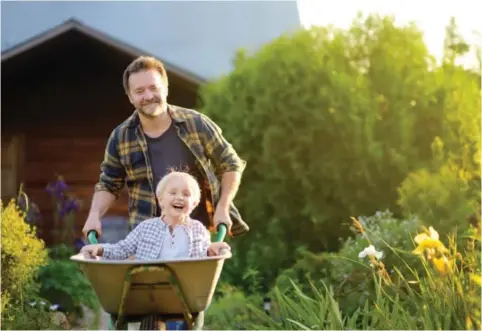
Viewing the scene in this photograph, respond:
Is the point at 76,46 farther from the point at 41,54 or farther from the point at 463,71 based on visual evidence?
the point at 463,71

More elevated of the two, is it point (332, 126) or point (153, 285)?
point (332, 126)

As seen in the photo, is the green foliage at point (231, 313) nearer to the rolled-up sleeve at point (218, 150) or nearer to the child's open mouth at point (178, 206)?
the rolled-up sleeve at point (218, 150)

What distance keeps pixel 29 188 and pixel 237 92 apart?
3058mm

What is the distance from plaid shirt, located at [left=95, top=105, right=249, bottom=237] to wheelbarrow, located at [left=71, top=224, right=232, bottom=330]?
0.49m

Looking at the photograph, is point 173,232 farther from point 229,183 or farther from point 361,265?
point 361,265

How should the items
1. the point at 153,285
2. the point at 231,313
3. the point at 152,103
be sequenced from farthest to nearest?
the point at 231,313
the point at 152,103
the point at 153,285

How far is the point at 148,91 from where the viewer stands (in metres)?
3.88

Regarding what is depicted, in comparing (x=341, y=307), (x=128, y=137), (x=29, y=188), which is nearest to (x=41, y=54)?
(x=29, y=188)

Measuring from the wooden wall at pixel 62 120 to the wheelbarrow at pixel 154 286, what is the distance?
5.69 metres

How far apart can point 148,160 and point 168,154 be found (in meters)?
0.09

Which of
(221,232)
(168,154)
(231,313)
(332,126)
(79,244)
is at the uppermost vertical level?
(332,126)

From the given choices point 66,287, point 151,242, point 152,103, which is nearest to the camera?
point 151,242

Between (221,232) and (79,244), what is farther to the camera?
(79,244)

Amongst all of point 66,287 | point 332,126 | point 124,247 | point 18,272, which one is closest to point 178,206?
point 124,247
